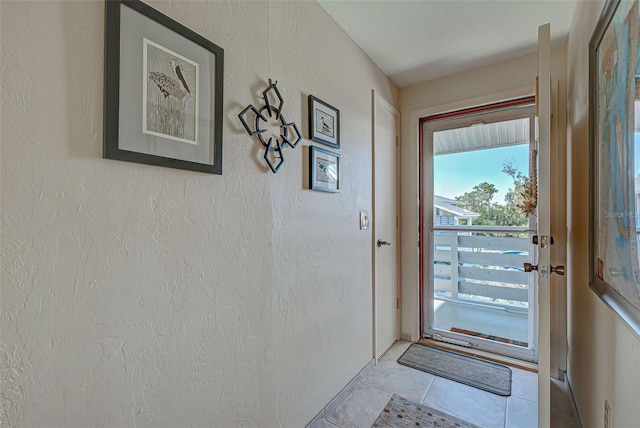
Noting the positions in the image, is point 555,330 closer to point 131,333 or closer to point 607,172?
point 607,172

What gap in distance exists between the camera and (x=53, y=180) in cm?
70

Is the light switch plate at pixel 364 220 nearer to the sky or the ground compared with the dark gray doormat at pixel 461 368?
nearer to the sky

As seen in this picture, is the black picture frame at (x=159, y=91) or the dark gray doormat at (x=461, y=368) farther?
the dark gray doormat at (x=461, y=368)

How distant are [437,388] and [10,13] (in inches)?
100

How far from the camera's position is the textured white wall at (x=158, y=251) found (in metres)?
0.67

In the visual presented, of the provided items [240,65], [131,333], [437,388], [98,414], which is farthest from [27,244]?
[437,388]

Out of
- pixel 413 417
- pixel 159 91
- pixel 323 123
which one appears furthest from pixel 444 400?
pixel 159 91

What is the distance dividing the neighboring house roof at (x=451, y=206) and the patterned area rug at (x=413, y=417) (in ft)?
5.08

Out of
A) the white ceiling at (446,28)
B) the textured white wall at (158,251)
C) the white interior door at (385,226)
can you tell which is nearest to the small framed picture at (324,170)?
the textured white wall at (158,251)

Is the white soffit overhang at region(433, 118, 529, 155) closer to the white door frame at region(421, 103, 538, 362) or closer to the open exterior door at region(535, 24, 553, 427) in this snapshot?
the white door frame at region(421, 103, 538, 362)

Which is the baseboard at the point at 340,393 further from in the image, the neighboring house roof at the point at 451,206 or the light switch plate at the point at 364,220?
the neighboring house roof at the point at 451,206

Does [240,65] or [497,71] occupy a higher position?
[497,71]

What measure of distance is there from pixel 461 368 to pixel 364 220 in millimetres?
1344

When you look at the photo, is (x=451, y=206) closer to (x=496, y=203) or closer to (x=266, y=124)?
(x=496, y=203)
